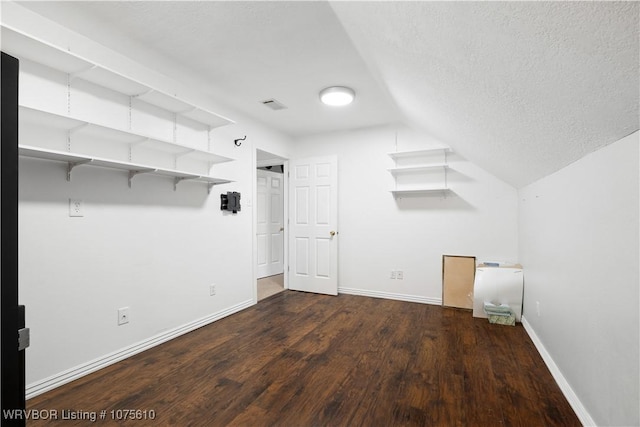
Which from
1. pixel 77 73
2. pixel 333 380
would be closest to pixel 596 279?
pixel 333 380

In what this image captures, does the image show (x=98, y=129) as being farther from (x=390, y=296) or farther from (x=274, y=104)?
(x=390, y=296)

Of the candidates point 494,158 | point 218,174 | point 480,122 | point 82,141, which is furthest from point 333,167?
point 82,141

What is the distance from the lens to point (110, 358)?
2.29 metres

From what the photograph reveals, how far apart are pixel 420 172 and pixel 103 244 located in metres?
3.49

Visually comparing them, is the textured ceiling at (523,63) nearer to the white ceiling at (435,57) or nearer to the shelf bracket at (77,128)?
the white ceiling at (435,57)

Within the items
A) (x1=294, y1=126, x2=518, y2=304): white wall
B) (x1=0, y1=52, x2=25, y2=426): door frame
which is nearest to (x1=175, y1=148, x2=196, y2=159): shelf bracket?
(x1=0, y1=52, x2=25, y2=426): door frame

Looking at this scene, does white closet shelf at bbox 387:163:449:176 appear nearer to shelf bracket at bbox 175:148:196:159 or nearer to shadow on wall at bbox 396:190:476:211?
shadow on wall at bbox 396:190:476:211

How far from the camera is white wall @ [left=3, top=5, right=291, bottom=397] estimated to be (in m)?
1.90

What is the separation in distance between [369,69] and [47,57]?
2173 mm

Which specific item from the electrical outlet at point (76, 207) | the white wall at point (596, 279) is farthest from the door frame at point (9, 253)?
the white wall at point (596, 279)

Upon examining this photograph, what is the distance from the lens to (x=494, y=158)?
8.34ft

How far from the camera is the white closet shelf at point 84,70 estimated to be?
161cm

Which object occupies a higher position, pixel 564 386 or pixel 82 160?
pixel 82 160

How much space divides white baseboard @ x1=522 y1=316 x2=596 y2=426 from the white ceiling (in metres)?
1.34
